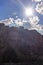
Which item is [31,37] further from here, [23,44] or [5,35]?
[5,35]

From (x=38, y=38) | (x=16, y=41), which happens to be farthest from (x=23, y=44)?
(x=38, y=38)

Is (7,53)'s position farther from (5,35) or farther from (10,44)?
(5,35)

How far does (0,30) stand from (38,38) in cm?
3672

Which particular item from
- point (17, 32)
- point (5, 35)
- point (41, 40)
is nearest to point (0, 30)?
point (5, 35)

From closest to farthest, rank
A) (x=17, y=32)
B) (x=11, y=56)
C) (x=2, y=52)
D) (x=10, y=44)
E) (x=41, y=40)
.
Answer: (x=11, y=56), (x=2, y=52), (x=10, y=44), (x=17, y=32), (x=41, y=40)

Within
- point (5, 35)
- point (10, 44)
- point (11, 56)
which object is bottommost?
point (11, 56)

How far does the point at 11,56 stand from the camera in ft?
321

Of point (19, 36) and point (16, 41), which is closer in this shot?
point (16, 41)

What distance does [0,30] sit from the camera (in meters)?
138

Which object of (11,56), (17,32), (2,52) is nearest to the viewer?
(11,56)

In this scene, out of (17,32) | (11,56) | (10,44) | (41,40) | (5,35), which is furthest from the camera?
(41,40)

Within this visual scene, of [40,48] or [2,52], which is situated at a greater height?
[40,48]

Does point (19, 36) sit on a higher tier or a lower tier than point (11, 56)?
higher

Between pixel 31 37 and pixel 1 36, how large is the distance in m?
31.2
